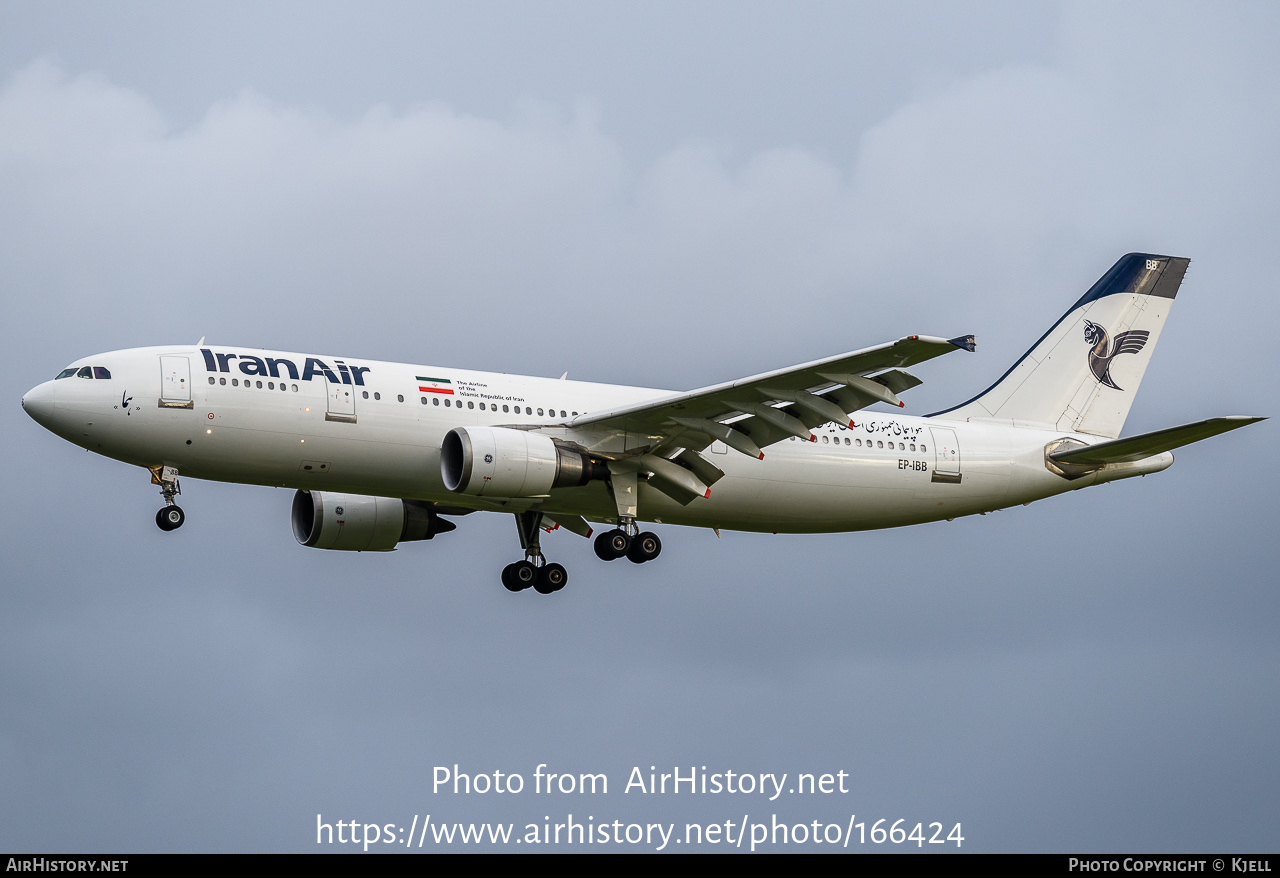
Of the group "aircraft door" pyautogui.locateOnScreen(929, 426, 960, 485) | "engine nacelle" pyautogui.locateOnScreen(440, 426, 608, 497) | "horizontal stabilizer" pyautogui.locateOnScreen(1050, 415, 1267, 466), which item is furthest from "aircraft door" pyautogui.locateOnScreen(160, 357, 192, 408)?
"horizontal stabilizer" pyautogui.locateOnScreen(1050, 415, 1267, 466)

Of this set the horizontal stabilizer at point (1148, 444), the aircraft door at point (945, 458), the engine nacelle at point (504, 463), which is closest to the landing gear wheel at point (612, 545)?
the engine nacelle at point (504, 463)

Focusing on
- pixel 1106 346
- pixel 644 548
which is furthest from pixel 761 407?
pixel 1106 346

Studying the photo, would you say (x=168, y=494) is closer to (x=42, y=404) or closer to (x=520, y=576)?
(x=42, y=404)

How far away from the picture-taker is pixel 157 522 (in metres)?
34.0

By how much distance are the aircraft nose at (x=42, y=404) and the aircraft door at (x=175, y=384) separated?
7.81ft

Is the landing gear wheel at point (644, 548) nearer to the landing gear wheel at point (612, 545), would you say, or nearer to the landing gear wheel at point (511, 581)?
the landing gear wheel at point (612, 545)

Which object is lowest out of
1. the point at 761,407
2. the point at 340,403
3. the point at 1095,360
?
the point at 761,407

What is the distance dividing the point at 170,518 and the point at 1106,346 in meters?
27.7

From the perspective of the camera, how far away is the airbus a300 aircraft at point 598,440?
3359cm

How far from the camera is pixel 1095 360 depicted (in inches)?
1783

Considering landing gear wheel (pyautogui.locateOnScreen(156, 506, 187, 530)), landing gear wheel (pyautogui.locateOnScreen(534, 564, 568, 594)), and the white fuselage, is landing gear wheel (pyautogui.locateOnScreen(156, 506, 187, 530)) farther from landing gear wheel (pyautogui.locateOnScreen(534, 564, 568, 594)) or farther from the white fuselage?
landing gear wheel (pyautogui.locateOnScreen(534, 564, 568, 594))

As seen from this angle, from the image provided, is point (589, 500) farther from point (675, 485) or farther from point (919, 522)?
point (919, 522)

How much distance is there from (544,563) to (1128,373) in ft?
61.1

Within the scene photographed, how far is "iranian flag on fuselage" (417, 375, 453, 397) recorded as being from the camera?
36000 millimetres
